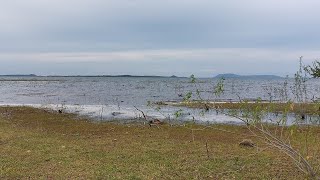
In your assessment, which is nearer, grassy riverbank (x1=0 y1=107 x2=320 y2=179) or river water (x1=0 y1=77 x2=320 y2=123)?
grassy riverbank (x1=0 y1=107 x2=320 y2=179)

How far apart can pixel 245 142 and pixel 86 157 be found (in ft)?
20.2

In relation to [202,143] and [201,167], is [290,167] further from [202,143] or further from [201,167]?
[202,143]

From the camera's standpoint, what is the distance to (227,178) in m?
9.77

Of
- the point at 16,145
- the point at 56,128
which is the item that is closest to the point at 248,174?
the point at 16,145

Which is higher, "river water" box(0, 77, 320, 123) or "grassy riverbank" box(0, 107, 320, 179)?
"grassy riverbank" box(0, 107, 320, 179)

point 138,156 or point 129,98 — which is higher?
point 138,156

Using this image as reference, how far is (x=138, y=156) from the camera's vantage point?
495 inches

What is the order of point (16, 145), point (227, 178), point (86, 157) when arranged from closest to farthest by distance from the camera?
point (227, 178)
point (86, 157)
point (16, 145)

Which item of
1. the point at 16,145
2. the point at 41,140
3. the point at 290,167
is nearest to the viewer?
the point at 290,167

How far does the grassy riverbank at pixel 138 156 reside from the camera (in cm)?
1026

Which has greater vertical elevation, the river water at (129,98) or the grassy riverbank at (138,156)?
the grassy riverbank at (138,156)

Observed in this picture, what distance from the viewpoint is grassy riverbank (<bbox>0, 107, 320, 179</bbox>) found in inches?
404

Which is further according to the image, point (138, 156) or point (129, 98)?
point (129, 98)

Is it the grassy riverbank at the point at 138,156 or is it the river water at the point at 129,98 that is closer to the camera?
the grassy riverbank at the point at 138,156
